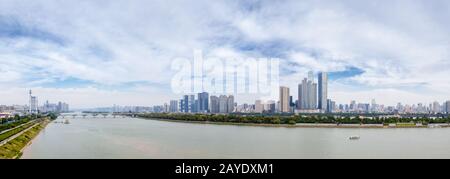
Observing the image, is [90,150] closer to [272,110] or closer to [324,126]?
[324,126]

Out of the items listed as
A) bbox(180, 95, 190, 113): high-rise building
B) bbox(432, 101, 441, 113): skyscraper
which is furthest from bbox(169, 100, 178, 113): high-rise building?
bbox(432, 101, 441, 113): skyscraper

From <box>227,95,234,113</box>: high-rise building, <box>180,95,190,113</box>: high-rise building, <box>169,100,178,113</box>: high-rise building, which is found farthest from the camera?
<box>169,100,178,113</box>: high-rise building

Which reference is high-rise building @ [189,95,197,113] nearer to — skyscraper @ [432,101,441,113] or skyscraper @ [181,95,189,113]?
skyscraper @ [181,95,189,113]

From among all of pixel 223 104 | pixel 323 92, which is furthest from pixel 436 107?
pixel 223 104

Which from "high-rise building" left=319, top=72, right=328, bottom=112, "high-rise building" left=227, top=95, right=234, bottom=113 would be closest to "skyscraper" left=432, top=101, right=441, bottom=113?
"high-rise building" left=319, top=72, right=328, bottom=112

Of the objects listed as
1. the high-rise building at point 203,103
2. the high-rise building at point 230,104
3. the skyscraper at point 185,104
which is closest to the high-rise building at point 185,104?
the skyscraper at point 185,104

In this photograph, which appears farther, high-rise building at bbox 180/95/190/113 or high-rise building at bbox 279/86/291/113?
high-rise building at bbox 180/95/190/113

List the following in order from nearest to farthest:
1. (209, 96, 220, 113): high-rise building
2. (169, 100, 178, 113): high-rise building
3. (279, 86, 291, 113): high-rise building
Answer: (279, 86, 291, 113): high-rise building < (209, 96, 220, 113): high-rise building < (169, 100, 178, 113): high-rise building

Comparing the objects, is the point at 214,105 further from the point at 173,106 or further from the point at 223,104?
the point at 173,106

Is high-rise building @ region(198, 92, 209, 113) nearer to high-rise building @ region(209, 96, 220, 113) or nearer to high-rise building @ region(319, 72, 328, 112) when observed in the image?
high-rise building @ region(209, 96, 220, 113)
